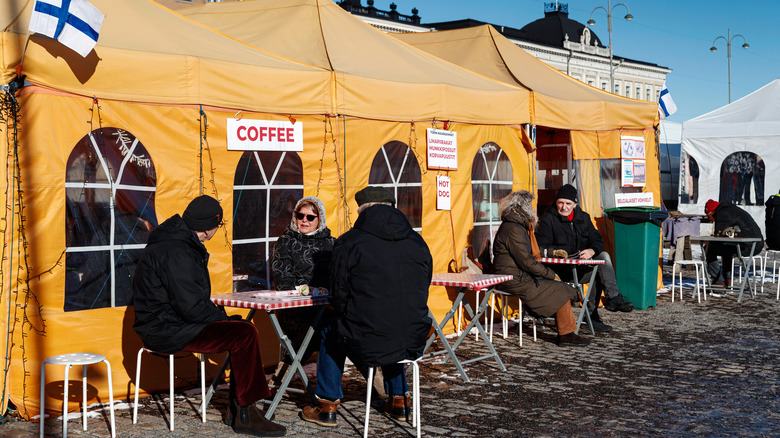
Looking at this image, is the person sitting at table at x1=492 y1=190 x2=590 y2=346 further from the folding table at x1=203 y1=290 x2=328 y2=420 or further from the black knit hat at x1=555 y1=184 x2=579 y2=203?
the folding table at x1=203 y1=290 x2=328 y2=420

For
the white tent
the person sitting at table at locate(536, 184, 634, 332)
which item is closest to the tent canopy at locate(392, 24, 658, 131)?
the person sitting at table at locate(536, 184, 634, 332)

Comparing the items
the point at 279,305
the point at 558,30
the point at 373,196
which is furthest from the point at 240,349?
the point at 558,30

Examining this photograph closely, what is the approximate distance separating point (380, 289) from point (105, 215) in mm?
2495

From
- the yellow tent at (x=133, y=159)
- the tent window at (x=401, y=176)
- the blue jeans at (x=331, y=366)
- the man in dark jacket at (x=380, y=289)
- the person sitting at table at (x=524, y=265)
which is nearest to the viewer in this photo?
the man in dark jacket at (x=380, y=289)

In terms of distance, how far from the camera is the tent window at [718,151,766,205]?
68.5ft

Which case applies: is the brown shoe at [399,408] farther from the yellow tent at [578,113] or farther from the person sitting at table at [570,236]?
the yellow tent at [578,113]

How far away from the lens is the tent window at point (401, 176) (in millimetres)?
8945

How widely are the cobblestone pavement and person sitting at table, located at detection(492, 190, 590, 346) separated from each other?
20.9 inches

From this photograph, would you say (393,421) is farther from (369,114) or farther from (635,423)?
(369,114)

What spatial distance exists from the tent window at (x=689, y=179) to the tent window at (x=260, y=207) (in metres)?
16.0

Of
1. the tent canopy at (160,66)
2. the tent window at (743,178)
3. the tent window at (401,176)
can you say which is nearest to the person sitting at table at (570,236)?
the tent window at (401,176)

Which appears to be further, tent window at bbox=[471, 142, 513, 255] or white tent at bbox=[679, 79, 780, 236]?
white tent at bbox=[679, 79, 780, 236]

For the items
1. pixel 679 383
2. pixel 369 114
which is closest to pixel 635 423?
pixel 679 383

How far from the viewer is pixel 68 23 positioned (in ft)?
20.4
